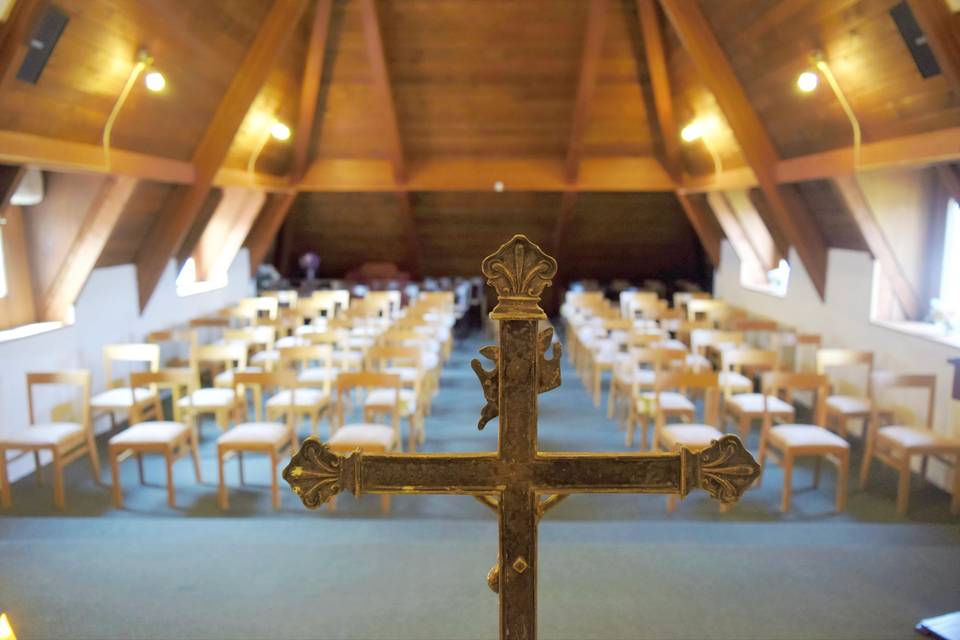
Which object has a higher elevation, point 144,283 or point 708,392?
point 144,283

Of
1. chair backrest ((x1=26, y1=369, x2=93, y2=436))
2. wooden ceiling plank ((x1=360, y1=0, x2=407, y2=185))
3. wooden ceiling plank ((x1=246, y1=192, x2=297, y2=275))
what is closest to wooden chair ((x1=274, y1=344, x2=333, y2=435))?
chair backrest ((x1=26, y1=369, x2=93, y2=436))

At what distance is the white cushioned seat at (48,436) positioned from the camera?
5.31 meters

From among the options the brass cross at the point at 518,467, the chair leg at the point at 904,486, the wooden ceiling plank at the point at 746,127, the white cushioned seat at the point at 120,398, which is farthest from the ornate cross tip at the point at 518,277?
the wooden ceiling plank at the point at 746,127

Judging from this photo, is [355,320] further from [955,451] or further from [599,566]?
[955,451]

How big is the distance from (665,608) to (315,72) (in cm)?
777

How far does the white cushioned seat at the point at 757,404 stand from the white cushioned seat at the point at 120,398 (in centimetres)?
500

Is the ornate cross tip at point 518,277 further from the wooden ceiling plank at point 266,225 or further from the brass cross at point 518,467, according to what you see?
the wooden ceiling plank at point 266,225

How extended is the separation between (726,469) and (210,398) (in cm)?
570

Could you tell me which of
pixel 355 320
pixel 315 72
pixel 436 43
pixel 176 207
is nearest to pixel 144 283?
pixel 176 207

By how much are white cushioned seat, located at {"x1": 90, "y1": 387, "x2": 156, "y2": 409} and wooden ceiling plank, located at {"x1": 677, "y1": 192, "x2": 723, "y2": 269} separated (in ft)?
26.8

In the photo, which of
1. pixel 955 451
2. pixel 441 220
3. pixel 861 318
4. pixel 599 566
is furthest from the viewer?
pixel 441 220

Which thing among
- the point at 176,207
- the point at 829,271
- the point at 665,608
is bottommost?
the point at 665,608

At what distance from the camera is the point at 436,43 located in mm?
9039

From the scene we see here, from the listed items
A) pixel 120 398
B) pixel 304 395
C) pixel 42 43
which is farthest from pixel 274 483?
pixel 42 43
